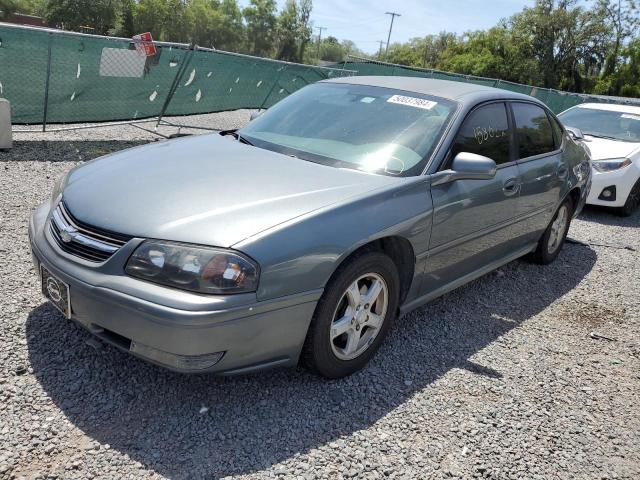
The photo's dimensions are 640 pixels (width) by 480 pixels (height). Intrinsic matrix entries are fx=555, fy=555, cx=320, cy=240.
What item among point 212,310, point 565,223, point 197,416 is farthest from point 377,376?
point 565,223

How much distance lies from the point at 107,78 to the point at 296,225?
723 cm

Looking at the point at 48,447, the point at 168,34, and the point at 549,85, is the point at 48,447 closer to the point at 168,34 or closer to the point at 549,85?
the point at 549,85

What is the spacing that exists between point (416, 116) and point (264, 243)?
1646 mm

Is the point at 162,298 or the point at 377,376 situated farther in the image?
the point at 377,376

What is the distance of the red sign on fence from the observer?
8719mm

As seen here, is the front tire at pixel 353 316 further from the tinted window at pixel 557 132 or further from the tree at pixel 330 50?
the tree at pixel 330 50

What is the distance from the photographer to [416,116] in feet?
11.7

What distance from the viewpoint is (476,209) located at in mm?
3625

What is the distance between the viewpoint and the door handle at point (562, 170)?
15.8ft

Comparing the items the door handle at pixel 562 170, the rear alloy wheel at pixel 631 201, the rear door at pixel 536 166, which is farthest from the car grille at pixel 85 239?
the rear alloy wheel at pixel 631 201

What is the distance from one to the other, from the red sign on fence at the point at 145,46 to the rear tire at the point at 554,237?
6.71m

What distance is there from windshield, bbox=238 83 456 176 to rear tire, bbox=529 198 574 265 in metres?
2.13

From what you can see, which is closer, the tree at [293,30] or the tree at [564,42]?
the tree at [564,42]

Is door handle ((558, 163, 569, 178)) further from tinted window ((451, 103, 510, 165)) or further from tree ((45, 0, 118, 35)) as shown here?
tree ((45, 0, 118, 35))
